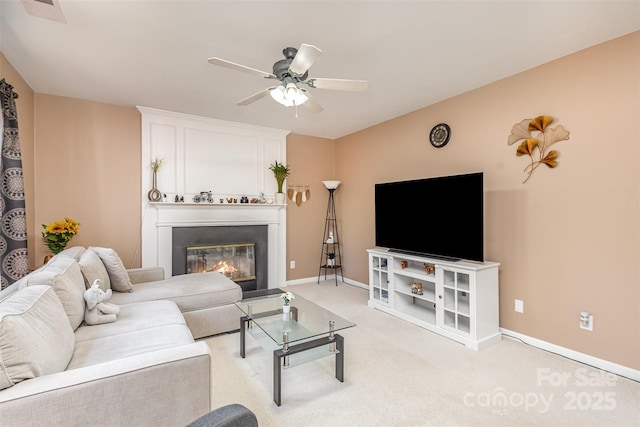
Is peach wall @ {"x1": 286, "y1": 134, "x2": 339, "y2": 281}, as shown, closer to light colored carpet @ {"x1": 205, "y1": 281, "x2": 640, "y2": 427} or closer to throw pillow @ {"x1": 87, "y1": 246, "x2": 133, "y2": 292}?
light colored carpet @ {"x1": 205, "y1": 281, "x2": 640, "y2": 427}

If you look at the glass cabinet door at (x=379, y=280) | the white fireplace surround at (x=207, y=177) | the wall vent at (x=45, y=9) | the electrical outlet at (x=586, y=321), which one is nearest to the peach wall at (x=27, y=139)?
the white fireplace surround at (x=207, y=177)

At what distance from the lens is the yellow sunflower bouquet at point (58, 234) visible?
2.99 m

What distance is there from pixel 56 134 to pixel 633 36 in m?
5.47

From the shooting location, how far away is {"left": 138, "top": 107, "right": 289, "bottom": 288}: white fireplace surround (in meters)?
3.95

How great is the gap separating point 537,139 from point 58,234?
184 inches

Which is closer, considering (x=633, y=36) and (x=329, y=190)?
(x=633, y=36)

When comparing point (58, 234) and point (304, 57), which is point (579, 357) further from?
point (58, 234)

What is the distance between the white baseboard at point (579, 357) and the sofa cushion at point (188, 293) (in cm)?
277

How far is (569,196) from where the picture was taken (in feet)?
8.46

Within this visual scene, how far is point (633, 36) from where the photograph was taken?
7.34ft

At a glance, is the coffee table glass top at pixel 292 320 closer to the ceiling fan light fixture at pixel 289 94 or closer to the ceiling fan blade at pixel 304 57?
the ceiling fan light fixture at pixel 289 94

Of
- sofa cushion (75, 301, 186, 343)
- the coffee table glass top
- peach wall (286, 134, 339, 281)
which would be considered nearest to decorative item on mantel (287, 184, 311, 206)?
peach wall (286, 134, 339, 281)

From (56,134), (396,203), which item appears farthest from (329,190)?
(56,134)

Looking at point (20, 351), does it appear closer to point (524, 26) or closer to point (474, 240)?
point (474, 240)
